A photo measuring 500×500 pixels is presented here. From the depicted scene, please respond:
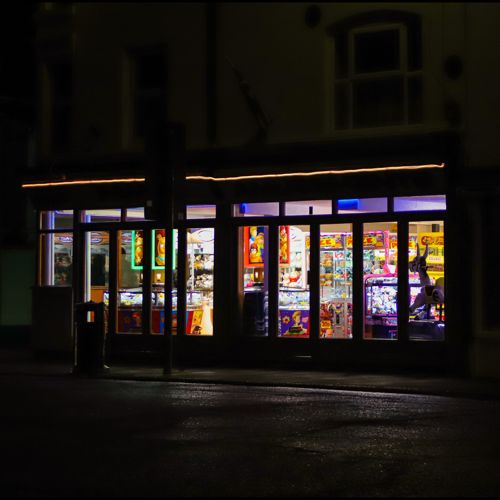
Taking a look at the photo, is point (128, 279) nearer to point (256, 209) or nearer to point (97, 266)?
point (97, 266)

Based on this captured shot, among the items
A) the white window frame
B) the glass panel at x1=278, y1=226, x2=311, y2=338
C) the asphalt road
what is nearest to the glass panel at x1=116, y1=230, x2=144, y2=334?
the glass panel at x1=278, y1=226, x2=311, y2=338

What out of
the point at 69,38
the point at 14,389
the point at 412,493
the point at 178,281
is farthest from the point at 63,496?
the point at 69,38

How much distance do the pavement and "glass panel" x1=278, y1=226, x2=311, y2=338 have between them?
0.93 metres

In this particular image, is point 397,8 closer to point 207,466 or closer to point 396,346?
point 396,346

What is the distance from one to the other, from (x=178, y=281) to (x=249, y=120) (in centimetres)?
342

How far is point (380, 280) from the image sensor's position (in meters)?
19.0

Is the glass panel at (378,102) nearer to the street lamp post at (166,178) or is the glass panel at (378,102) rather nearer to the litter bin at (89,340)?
the street lamp post at (166,178)

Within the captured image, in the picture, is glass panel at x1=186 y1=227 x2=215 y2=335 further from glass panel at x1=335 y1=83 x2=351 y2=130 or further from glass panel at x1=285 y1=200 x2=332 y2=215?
glass panel at x1=335 y1=83 x2=351 y2=130

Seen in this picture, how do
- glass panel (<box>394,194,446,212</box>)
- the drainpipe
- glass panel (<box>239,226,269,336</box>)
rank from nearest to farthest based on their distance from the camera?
glass panel (<box>394,194,446,212</box>), glass panel (<box>239,226,269,336</box>), the drainpipe

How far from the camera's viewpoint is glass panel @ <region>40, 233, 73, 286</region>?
22.6 metres

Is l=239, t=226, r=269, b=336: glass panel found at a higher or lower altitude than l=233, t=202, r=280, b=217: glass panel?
lower

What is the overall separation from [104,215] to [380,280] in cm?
638

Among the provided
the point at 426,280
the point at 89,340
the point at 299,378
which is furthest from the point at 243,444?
the point at 426,280

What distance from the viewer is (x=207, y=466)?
30.3 ft
